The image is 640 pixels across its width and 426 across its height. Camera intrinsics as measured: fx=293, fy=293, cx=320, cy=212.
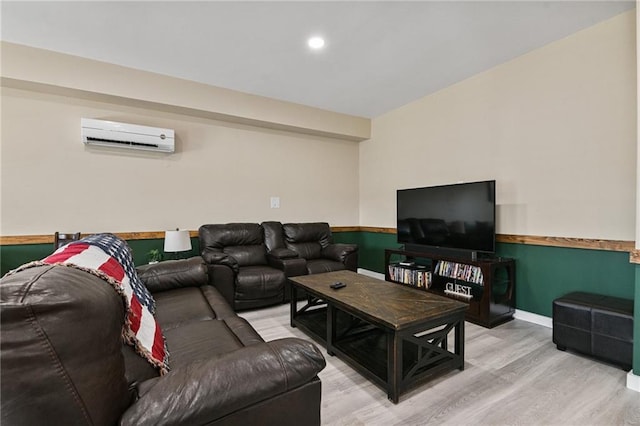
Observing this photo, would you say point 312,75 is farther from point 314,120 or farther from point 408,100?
point 408,100

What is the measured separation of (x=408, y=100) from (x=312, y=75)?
152 centimetres

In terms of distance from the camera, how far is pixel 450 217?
3.18m

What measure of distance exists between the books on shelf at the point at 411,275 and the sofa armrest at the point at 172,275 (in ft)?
7.36

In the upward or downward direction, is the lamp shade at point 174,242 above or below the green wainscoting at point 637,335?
above

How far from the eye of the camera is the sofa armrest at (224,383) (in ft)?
2.60

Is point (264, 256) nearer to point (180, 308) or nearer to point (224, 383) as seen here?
point (180, 308)

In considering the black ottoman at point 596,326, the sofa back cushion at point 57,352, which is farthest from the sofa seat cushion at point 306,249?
the sofa back cushion at point 57,352

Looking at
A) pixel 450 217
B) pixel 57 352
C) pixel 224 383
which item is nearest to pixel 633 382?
pixel 450 217

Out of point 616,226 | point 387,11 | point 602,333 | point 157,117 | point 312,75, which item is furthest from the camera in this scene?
point 157,117

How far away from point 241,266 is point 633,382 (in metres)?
3.35

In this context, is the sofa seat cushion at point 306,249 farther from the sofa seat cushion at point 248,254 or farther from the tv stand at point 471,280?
the tv stand at point 471,280

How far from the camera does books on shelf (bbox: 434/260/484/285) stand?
2.97 meters

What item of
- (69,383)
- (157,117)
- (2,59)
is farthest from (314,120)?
(69,383)

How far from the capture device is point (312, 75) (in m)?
3.26
